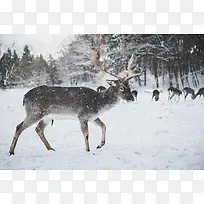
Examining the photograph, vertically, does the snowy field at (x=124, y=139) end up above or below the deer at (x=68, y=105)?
below

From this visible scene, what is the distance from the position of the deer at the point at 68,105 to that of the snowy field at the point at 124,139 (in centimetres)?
6

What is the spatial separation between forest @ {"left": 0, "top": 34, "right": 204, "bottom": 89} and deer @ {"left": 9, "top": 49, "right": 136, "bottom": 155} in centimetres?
12

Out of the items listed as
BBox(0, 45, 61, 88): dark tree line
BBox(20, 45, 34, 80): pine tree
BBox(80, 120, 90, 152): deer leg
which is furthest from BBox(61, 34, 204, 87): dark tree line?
BBox(80, 120, 90, 152): deer leg

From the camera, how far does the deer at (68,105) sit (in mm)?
2973

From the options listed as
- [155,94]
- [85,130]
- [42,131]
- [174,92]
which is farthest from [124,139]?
[42,131]

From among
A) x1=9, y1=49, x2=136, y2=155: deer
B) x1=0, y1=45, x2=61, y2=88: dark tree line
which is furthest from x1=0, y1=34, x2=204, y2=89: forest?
x1=9, y1=49, x2=136, y2=155: deer

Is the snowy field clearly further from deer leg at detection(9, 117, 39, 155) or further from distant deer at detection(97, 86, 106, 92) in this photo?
distant deer at detection(97, 86, 106, 92)

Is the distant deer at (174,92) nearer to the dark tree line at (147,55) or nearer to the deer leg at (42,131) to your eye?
the dark tree line at (147,55)

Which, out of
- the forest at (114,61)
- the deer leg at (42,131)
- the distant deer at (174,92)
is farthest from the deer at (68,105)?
the distant deer at (174,92)

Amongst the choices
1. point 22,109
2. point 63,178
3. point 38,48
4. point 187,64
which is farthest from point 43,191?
point 187,64

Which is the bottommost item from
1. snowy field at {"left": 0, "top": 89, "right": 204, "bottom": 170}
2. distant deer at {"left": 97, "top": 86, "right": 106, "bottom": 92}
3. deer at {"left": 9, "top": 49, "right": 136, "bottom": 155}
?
snowy field at {"left": 0, "top": 89, "right": 204, "bottom": 170}

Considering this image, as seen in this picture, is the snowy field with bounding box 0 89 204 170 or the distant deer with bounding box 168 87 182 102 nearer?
the snowy field with bounding box 0 89 204 170

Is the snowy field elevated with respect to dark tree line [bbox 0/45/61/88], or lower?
lower

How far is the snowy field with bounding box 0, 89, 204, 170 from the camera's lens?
2.93 meters
